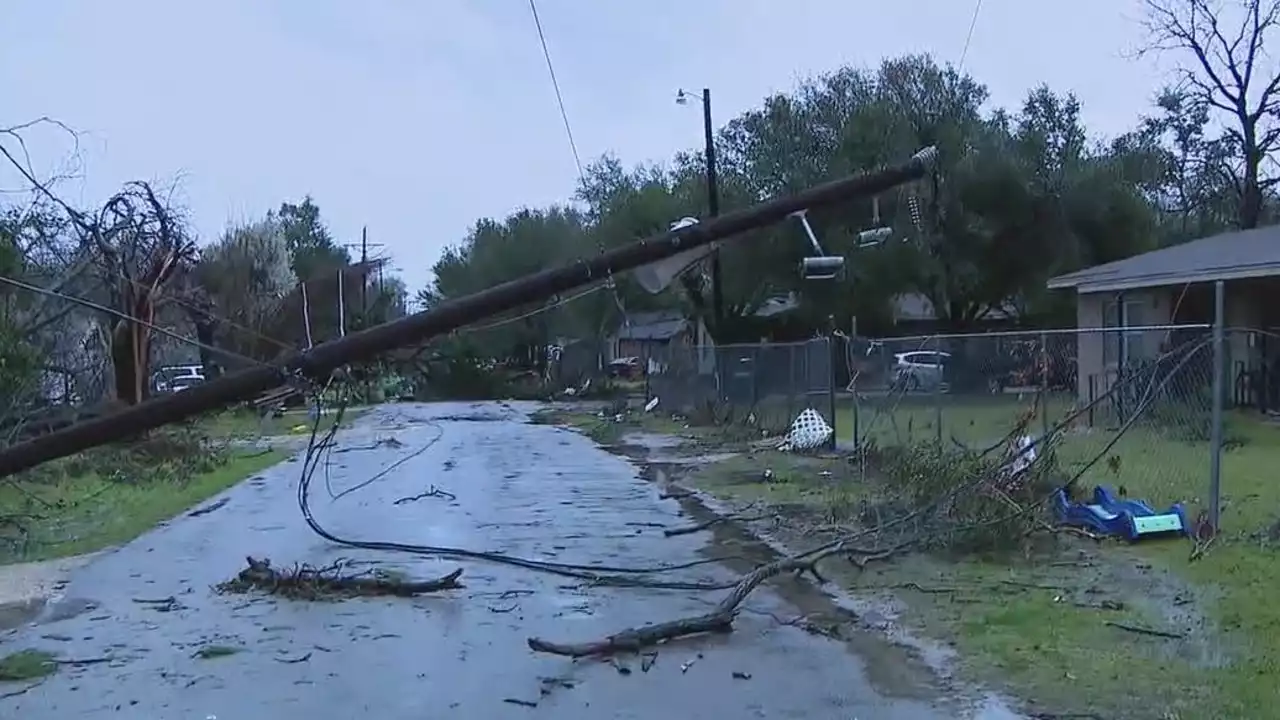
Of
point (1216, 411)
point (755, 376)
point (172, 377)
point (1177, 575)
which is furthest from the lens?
point (172, 377)

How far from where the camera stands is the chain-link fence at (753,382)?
1047 inches

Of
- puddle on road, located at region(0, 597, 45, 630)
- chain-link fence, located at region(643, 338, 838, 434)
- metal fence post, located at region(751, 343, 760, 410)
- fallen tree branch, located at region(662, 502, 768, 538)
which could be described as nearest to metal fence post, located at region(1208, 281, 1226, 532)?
fallen tree branch, located at region(662, 502, 768, 538)

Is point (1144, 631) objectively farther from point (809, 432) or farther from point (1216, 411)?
point (809, 432)

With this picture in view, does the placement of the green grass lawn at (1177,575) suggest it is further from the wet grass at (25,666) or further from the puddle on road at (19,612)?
the puddle on road at (19,612)

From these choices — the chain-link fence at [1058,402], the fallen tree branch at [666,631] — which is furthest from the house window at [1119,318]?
the fallen tree branch at [666,631]

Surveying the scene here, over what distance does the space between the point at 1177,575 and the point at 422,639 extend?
5.78 meters

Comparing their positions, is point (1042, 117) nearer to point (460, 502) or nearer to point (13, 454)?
point (460, 502)

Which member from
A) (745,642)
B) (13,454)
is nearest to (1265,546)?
(745,642)

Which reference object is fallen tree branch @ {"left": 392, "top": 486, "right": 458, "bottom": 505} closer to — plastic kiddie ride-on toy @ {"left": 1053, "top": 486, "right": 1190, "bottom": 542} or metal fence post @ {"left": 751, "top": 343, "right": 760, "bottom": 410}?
plastic kiddie ride-on toy @ {"left": 1053, "top": 486, "right": 1190, "bottom": 542}

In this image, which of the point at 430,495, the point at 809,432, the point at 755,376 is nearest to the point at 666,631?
the point at 430,495

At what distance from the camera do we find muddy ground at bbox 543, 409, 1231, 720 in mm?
7902

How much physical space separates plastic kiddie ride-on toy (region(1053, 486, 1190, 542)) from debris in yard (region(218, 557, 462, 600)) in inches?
228

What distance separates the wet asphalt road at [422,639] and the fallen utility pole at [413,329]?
1516 mm

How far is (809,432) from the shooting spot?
2516 cm
